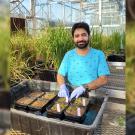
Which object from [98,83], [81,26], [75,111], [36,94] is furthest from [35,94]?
[81,26]

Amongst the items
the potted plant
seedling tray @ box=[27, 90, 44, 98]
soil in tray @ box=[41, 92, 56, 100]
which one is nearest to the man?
soil in tray @ box=[41, 92, 56, 100]

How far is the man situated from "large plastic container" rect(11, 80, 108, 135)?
0.10 m

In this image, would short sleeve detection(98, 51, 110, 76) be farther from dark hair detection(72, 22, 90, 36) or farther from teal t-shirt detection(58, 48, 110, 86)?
dark hair detection(72, 22, 90, 36)

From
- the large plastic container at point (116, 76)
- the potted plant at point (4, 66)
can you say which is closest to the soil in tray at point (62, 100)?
the large plastic container at point (116, 76)

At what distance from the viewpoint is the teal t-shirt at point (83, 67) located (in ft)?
6.31

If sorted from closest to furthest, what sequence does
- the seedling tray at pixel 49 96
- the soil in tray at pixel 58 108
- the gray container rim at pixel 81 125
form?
the gray container rim at pixel 81 125 → the soil in tray at pixel 58 108 → the seedling tray at pixel 49 96

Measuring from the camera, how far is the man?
1.93 m

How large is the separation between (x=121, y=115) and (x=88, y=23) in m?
0.66

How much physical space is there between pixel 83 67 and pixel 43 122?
0.47 m

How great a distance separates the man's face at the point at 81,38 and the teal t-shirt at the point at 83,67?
5 centimetres

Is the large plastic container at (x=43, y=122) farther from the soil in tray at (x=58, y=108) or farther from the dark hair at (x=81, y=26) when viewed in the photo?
the dark hair at (x=81, y=26)

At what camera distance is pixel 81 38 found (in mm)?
1938

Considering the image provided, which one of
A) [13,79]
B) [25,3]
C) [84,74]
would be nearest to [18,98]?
[13,79]

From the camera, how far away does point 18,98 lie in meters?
2.13
